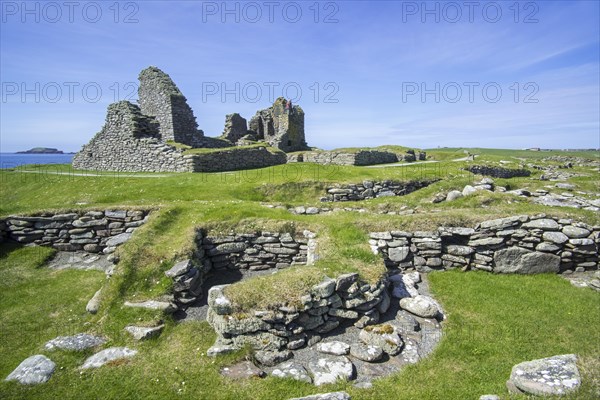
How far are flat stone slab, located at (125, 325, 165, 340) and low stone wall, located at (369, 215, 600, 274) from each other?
7973 mm

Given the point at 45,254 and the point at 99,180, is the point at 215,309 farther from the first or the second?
the point at 99,180

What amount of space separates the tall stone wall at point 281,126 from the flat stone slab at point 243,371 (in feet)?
110

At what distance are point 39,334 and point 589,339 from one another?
16.3m

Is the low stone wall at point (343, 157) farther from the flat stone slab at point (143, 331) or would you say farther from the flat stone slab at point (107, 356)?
the flat stone slab at point (107, 356)

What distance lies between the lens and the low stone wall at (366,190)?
23250 millimetres

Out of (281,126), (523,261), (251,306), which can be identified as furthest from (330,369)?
(281,126)

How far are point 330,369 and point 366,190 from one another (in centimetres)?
1733

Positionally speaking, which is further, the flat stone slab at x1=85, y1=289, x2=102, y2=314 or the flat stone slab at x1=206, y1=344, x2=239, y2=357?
the flat stone slab at x1=85, y1=289, x2=102, y2=314

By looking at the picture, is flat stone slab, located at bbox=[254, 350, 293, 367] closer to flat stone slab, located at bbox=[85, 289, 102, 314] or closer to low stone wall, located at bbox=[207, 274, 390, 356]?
low stone wall, located at bbox=[207, 274, 390, 356]

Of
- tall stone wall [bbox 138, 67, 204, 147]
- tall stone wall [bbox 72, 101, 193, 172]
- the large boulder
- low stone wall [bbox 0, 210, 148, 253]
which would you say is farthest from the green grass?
tall stone wall [bbox 138, 67, 204, 147]

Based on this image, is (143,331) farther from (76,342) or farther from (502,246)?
(502,246)

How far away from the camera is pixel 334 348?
8.79m

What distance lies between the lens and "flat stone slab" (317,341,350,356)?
8673 mm

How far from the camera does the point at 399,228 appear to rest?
45.7ft
